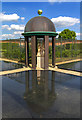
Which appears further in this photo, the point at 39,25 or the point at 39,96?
the point at 39,25

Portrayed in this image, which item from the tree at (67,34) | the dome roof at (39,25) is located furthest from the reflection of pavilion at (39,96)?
the tree at (67,34)

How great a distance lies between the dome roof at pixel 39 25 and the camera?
14.6 m

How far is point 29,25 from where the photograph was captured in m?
15.1

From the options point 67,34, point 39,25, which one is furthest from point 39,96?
point 67,34

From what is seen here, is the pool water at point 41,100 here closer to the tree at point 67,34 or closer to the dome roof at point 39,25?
the dome roof at point 39,25

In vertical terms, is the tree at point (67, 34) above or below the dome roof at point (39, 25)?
above

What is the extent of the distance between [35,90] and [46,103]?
2.11 m

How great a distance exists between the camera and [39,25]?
14656 mm

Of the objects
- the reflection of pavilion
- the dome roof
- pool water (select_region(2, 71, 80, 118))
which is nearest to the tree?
the dome roof

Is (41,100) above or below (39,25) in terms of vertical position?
below

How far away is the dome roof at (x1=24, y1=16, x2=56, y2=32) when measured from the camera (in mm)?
14648

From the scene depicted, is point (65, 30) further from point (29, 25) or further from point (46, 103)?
point (46, 103)

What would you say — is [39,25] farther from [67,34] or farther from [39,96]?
[67,34]

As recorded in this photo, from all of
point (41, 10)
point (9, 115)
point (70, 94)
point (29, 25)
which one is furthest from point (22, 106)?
point (41, 10)
